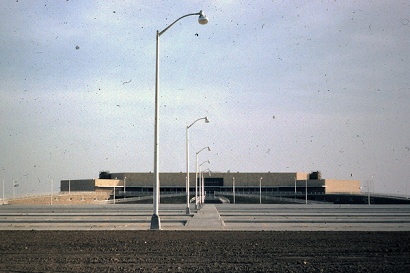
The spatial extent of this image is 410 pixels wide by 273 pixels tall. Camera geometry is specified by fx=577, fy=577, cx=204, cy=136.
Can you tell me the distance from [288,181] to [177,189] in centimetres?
2844

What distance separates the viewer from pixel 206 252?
17.0 metres

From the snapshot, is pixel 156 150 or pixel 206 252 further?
pixel 156 150

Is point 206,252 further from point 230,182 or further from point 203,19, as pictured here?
point 230,182

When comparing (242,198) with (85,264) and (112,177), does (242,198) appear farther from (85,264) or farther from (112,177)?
(85,264)

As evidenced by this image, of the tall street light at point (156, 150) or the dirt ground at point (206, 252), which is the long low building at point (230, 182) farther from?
the dirt ground at point (206, 252)

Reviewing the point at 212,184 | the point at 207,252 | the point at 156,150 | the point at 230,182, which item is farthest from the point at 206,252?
the point at 212,184

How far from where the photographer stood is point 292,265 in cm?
1385

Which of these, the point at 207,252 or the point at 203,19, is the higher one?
the point at 203,19

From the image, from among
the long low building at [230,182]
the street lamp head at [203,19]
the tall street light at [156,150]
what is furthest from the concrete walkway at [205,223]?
the long low building at [230,182]

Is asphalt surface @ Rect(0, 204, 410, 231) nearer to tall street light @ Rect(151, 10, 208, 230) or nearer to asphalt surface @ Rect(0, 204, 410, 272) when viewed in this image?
tall street light @ Rect(151, 10, 208, 230)

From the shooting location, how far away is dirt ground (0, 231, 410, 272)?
44.3 feet

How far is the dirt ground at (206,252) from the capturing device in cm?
1351

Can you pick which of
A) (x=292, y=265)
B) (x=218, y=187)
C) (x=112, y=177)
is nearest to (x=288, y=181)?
(x=218, y=187)

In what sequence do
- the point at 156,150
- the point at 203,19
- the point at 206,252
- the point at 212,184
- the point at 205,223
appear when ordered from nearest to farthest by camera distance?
the point at 206,252 → the point at 203,19 → the point at 156,150 → the point at 205,223 → the point at 212,184
